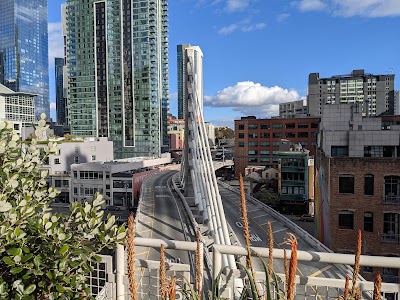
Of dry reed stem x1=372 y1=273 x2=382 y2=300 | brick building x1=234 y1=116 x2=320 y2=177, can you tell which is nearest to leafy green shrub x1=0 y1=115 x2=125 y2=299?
dry reed stem x1=372 y1=273 x2=382 y2=300

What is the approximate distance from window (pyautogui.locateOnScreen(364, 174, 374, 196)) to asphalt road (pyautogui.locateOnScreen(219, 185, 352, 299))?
6.34m

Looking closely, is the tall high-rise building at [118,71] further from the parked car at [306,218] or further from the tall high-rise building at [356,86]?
the tall high-rise building at [356,86]

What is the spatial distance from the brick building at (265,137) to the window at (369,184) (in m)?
60.5

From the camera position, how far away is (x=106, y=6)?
105000mm

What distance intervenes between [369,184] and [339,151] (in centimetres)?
376

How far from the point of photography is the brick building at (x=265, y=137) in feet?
282

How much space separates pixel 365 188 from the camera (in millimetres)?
26281

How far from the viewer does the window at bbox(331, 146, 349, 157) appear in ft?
92.6

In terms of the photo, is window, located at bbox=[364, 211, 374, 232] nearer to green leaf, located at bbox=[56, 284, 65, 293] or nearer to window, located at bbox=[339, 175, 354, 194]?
window, located at bbox=[339, 175, 354, 194]

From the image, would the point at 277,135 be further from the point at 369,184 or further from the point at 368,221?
the point at 368,221

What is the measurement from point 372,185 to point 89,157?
229 ft

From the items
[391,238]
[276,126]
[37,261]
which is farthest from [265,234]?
[276,126]

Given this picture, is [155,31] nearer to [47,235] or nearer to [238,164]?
[238,164]

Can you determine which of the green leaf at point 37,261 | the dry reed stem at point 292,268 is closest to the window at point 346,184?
the green leaf at point 37,261
